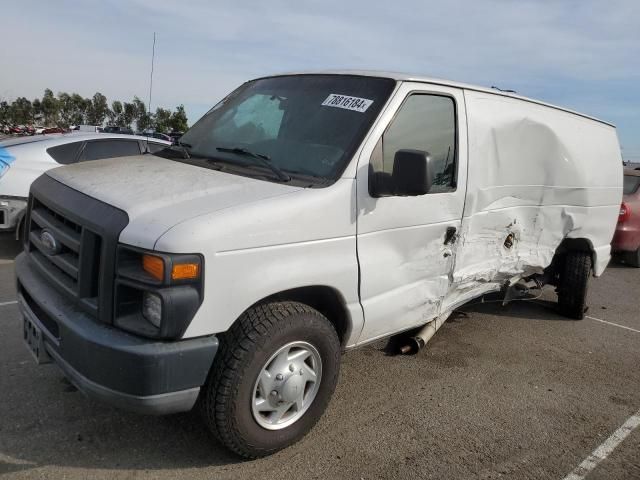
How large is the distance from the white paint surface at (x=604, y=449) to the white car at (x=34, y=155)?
16.1 feet

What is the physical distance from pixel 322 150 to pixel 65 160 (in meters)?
5.21

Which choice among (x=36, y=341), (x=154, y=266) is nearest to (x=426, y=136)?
(x=154, y=266)

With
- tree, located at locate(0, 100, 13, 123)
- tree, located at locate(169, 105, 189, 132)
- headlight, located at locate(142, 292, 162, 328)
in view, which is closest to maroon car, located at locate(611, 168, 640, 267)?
headlight, located at locate(142, 292, 162, 328)

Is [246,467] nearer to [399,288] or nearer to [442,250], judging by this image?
[399,288]

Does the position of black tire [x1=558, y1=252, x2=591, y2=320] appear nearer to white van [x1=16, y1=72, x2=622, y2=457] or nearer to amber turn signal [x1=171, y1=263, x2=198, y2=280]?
white van [x1=16, y1=72, x2=622, y2=457]

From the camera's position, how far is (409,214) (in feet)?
11.0

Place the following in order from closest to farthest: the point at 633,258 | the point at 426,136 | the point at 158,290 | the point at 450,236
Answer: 1. the point at 158,290
2. the point at 426,136
3. the point at 450,236
4. the point at 633,258

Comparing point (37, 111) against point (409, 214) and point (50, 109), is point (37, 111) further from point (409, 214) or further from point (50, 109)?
point (409, 214)

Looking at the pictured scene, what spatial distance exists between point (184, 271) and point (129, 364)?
472mm

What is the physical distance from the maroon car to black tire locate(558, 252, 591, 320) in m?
3.63

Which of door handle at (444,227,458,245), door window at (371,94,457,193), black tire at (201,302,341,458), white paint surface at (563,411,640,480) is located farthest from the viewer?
door handle at (444,227,458,245)

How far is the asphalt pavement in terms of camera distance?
9.48 ft

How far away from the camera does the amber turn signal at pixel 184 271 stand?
7.72 ft

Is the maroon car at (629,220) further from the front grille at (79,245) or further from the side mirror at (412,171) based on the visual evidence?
the front grille at (79,245)
